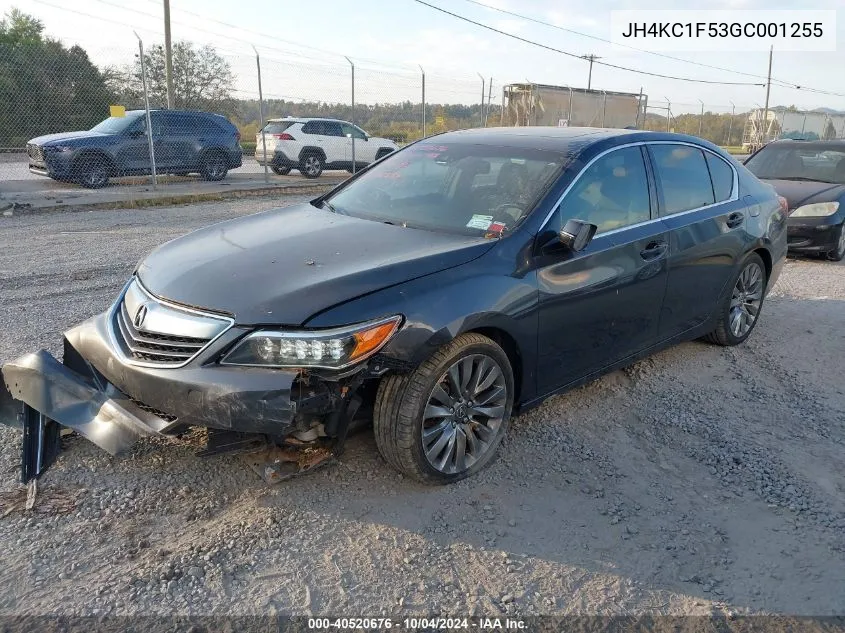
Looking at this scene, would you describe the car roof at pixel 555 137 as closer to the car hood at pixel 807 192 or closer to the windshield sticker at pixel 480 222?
the windshield sticker at pixel 480 222

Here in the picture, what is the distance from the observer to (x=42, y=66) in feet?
51.0

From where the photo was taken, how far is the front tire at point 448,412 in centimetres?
304

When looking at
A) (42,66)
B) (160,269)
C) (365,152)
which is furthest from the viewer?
(365,152)

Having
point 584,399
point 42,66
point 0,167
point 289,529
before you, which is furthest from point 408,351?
point 0,167

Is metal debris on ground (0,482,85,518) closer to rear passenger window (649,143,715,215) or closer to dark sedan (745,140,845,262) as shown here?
rear passenger window (649,143,715,215)

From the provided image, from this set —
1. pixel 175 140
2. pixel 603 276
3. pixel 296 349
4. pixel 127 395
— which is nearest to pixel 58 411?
pixel 127 395

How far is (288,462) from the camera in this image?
3.25m

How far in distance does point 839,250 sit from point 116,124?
45.2 ft

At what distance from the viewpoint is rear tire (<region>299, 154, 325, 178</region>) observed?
18.8 meters

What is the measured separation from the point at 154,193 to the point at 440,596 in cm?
1275

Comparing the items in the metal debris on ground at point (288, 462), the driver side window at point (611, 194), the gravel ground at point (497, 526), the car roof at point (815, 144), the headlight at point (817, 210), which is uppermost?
the car roof at point (815, 144)

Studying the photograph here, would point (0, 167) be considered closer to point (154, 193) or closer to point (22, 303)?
point (154, 193)

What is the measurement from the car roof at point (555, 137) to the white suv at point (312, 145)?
14.5 m

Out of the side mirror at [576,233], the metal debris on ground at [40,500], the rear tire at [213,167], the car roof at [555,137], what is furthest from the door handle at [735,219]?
the rear tire at [213,167]
